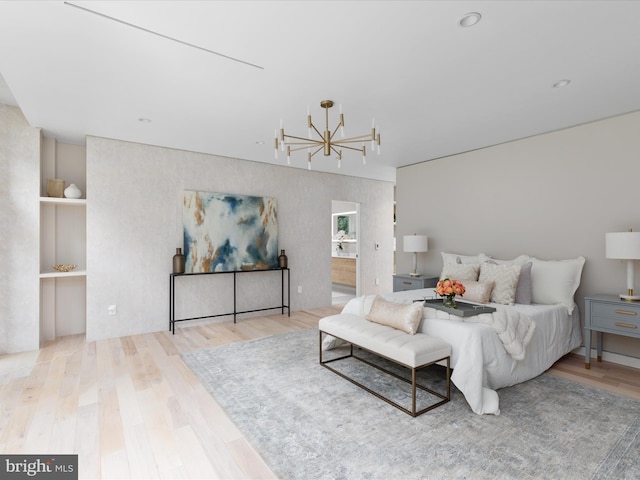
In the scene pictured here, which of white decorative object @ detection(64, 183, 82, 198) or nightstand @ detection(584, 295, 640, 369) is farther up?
white decorative object @ detection(64, 183, 82, 198)

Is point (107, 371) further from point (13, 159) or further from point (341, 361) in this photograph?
point (13, 159)

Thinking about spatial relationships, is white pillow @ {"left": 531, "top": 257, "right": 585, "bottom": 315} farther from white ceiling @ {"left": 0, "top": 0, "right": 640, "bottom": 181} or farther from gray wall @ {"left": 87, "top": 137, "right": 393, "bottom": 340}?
gray wall @ {"left": 87, "top": 137, "right": 393, "bottom": 340}

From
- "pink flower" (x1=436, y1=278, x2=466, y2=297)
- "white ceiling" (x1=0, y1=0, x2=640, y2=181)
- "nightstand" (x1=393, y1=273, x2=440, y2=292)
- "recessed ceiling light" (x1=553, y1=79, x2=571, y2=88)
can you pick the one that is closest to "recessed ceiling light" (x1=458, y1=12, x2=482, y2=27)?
"white ceiling" (x1=0, y1=0, x2=640, y2=181)

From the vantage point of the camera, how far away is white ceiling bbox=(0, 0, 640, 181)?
191 centimetres

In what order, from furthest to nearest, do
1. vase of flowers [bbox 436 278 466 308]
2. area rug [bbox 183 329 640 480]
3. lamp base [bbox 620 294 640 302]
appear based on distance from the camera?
lamp base [bbox 620 294 640 302] → vase of flowers [bbox 436 278 466 308] → area rug [bbox 183 329 640 480]

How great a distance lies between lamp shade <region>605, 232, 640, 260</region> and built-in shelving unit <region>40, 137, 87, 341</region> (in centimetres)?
578

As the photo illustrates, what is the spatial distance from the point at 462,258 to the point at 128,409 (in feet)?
13.6

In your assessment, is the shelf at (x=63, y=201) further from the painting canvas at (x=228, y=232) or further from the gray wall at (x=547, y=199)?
the gray wall at (x=547, y=199)

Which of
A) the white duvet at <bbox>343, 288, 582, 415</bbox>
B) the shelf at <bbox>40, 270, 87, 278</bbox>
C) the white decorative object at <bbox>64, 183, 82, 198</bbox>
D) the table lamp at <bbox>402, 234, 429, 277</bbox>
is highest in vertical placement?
the white decorative object at <bbox>64, 183, 82, 198</bbox>

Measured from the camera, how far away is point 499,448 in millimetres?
2000

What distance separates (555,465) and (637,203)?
2.90 metres

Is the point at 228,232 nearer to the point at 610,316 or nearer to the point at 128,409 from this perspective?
the point at 128,409

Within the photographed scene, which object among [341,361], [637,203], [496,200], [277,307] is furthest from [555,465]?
[277,307]

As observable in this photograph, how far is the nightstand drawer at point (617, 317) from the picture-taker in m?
3.00
